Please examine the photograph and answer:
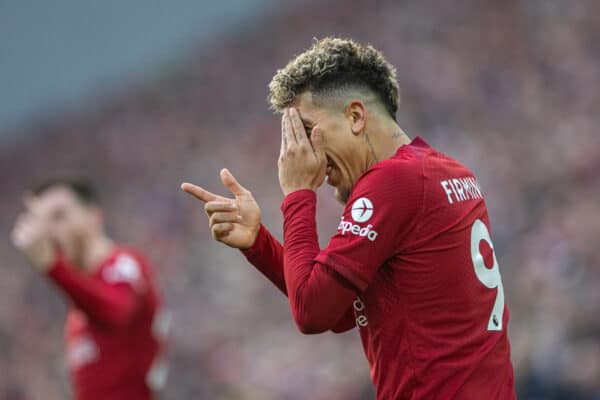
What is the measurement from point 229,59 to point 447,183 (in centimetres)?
1090

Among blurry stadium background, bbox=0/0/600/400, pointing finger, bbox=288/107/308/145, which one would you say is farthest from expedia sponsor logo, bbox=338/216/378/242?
blurry stadium background, bbox=0/0/600/400

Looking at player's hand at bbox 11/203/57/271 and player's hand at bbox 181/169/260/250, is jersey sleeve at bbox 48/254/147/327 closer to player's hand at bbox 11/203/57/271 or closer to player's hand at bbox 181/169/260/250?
player's hand at bbox 11/203/57/271

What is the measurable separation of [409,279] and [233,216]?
2.05ft

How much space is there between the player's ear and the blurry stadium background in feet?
13.3

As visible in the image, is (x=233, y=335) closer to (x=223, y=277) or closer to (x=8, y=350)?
(x=223, y=277)

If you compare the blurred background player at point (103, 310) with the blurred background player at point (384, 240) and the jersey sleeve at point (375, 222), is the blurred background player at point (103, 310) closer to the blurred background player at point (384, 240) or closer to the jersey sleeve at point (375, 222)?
the blurred background player at point (384, 240)

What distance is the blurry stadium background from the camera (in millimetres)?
7254

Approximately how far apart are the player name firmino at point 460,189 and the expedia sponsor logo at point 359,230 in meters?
0.27

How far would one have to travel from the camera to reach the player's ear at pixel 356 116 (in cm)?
262

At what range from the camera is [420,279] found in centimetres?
245

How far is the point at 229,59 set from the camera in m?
13.1

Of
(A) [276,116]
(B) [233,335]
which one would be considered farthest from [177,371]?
(A) [276,116]

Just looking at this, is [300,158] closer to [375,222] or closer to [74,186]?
[375,222]

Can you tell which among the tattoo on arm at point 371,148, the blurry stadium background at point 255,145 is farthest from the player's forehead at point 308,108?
the blurry stadium background at point 255,145
